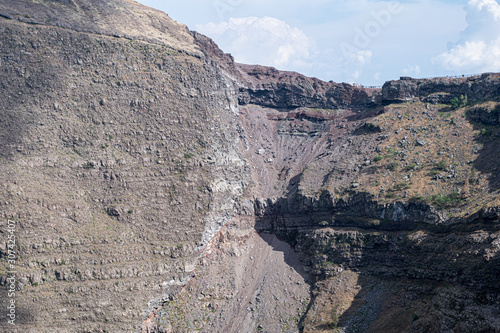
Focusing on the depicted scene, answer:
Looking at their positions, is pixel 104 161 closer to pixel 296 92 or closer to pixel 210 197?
pixel 210 197

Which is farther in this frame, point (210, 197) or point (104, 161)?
point (210, 197)

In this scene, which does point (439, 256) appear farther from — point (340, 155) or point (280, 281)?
point (340, 155)

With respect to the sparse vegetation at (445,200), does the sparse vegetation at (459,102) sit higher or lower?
higher

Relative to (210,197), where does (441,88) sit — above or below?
above

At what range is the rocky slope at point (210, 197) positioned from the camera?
49.7 metres

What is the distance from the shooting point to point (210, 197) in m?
64.7

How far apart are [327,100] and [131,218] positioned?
46176 millimetres

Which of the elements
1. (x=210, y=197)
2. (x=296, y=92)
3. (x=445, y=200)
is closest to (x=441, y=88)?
(x=296, y=92)

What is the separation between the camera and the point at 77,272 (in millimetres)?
51562

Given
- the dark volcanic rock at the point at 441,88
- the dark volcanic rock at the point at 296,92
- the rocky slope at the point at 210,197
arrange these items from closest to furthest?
the rocky slope at the point at 210,197 → the dark volcanic rock at the point at 441,88 → the dark volcanic rock at the point at 296,92

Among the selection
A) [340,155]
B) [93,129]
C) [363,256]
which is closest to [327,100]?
[340,155]

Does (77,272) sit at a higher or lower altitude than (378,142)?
lower

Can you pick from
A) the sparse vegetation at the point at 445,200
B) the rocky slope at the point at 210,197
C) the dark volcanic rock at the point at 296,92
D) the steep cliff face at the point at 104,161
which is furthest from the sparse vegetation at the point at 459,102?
the steep cliff face at the point at 104,161

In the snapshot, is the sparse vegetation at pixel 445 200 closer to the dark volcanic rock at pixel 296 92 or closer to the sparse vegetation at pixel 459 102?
the sparse vegetation at pixel 459 102
